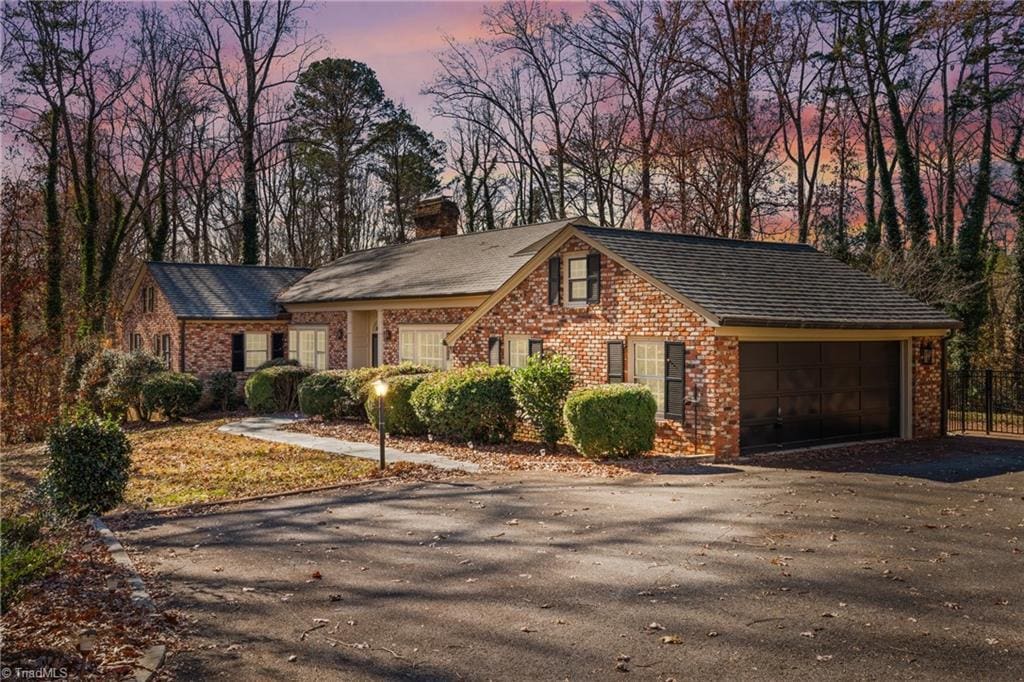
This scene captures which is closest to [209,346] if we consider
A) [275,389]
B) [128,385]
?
[128,385]

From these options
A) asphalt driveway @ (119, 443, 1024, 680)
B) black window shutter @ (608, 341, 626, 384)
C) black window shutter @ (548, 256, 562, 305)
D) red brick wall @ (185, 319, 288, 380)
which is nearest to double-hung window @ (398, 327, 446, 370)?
black window shutter @ (548, 256, 562, 305)

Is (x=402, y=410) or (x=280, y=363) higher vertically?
(x=280, y=363)

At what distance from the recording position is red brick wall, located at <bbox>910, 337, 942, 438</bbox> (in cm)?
1792

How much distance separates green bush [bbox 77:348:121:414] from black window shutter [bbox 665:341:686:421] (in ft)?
61.3

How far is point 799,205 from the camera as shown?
32688mm

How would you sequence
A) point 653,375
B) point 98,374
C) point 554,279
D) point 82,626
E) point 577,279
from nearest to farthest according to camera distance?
point 82,626, point 653,375, point 577,279, point 554,279, point 98,374

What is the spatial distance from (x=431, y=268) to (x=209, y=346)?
8775 mm

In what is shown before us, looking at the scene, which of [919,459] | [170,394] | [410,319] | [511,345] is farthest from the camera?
[170,394]

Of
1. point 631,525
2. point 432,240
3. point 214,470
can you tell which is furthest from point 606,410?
point 432,240

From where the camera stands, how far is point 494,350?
19.4 meters

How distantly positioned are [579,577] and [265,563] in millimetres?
3227

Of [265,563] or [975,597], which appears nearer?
[975,597]

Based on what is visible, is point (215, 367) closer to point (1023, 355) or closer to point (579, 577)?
point (579, 577)

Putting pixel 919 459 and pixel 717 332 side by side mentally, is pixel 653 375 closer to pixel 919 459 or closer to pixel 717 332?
pixel 717 332
